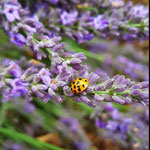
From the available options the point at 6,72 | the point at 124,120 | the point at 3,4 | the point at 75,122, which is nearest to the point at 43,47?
the point at 6,72

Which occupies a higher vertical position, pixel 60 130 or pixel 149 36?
pixel 149 36

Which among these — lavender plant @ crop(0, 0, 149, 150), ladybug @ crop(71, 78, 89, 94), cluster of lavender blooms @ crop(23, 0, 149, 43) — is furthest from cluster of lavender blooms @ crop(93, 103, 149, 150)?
ladybug @ crop(71, 78, 89, 94)

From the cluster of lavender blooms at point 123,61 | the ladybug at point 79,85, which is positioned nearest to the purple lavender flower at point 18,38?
the ladybug at point 79,85

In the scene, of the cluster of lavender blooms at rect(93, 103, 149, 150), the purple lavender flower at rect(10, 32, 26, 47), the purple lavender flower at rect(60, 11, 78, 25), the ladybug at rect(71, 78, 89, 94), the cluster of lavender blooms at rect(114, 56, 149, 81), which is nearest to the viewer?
the ladybug at rect(71, 78, 89, 94)

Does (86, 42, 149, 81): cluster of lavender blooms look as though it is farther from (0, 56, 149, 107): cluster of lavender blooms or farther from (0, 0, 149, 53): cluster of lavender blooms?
(0, 56, 149, 107): cluster of lavender blooms

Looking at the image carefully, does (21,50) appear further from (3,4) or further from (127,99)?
(127,99)

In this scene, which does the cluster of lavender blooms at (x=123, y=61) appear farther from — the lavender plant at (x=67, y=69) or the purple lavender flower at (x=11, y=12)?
the purple lavender flower at (x=11, y=12)
